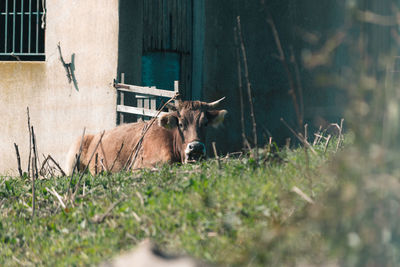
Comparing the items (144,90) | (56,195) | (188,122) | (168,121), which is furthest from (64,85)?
(56,195)

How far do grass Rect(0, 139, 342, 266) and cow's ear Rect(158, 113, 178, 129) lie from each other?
3424mm

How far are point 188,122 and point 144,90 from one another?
5.37 feet

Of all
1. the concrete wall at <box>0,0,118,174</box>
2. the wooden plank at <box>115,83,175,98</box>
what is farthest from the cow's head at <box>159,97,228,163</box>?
the concrete wall at <box>0,0,118,174</box>

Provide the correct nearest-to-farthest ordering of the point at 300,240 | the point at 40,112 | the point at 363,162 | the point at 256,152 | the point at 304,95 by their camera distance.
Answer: the point at 363,162 < the point at 300,240 < the point at 256,152 < the point at 40,112 < the point at 304,95

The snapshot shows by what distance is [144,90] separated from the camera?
11.9 m

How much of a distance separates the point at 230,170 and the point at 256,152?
0.37 m

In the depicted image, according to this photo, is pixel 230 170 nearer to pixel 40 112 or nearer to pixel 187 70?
pixel 187 70

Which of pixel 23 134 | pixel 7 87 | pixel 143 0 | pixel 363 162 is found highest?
pixel 143 0

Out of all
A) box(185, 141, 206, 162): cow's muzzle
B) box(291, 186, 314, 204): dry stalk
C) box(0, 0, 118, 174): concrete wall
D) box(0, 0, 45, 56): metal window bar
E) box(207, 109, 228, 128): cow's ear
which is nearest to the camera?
box(291, 186, 314, 204): dry stalk

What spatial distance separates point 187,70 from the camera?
13.4m

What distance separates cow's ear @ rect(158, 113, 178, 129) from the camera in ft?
35.1

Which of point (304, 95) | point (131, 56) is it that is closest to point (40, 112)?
point (131, 56)

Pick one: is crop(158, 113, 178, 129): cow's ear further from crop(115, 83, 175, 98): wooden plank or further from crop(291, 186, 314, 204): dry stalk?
crop(291, 186, 314, 204): dry stalk

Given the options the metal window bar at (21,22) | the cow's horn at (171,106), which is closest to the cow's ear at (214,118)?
the cow's horn at (171,106)
